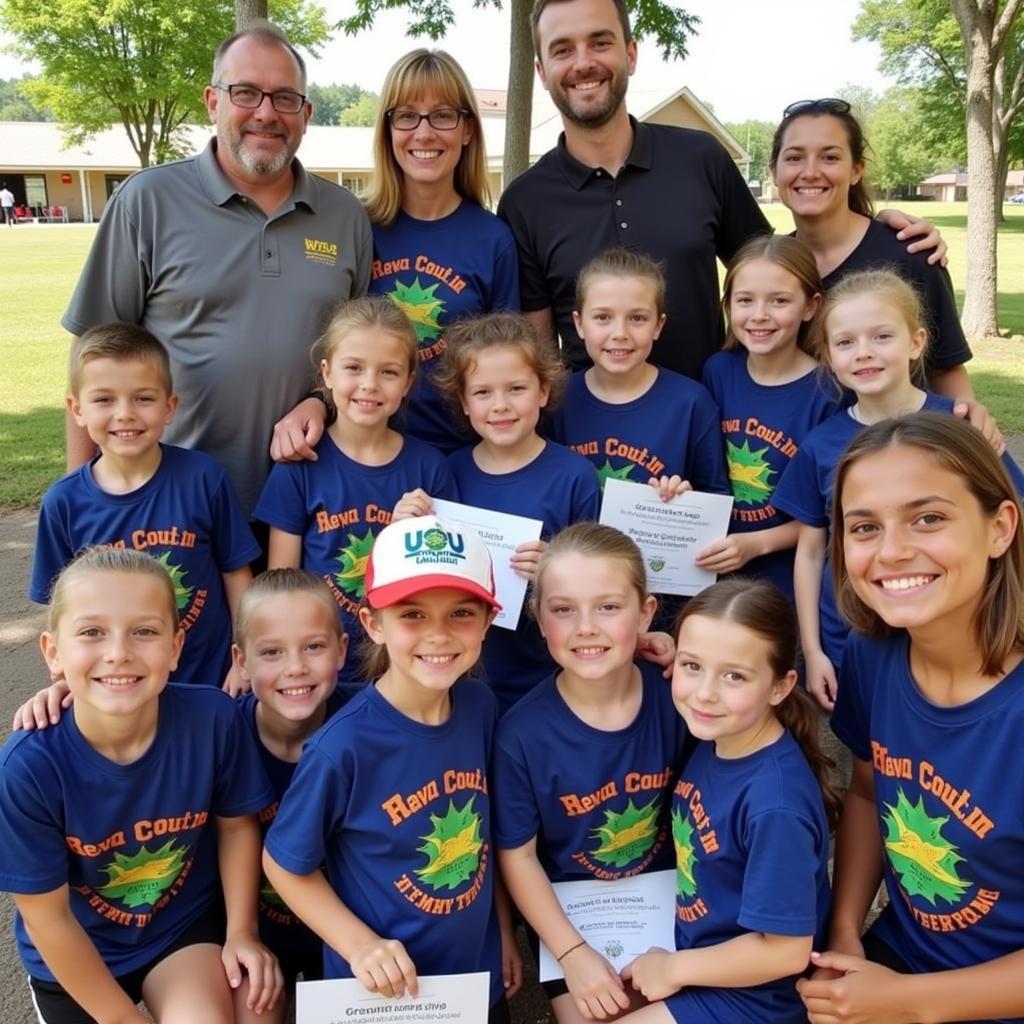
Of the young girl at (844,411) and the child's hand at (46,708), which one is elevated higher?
the young girl at (844,411)

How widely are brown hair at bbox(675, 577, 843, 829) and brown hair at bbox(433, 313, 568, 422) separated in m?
1.14

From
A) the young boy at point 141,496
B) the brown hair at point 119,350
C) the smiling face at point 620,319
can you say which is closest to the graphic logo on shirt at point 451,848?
the young boy at point 141,496

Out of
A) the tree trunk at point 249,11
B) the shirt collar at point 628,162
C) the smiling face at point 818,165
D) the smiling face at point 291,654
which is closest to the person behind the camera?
the smiling face at point 291,654

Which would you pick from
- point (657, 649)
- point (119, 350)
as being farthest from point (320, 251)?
point (657, 649)

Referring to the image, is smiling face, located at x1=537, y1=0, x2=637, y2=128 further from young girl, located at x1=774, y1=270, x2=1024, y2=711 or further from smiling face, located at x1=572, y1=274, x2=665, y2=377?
young girl, located at x1=774, y1=270, x2=1024, y2=711

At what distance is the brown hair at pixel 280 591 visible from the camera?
311 centimetres

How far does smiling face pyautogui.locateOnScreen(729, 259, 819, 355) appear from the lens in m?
3.64

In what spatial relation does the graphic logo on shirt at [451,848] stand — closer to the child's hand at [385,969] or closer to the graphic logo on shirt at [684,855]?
the child's hand at [385,969]

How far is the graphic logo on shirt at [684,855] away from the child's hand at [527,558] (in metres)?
0.89

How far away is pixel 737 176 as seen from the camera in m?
4.45

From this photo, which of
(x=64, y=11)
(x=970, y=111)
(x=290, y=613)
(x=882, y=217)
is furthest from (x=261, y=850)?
(x=64, y=11)

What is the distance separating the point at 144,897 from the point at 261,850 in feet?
1.14

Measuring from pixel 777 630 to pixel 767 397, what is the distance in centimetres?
124

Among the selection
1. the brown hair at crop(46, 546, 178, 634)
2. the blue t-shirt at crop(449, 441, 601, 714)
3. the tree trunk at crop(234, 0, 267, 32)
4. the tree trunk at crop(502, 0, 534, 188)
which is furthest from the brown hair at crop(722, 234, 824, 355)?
the tree trunk at crop(502, 0, 534, 188)
